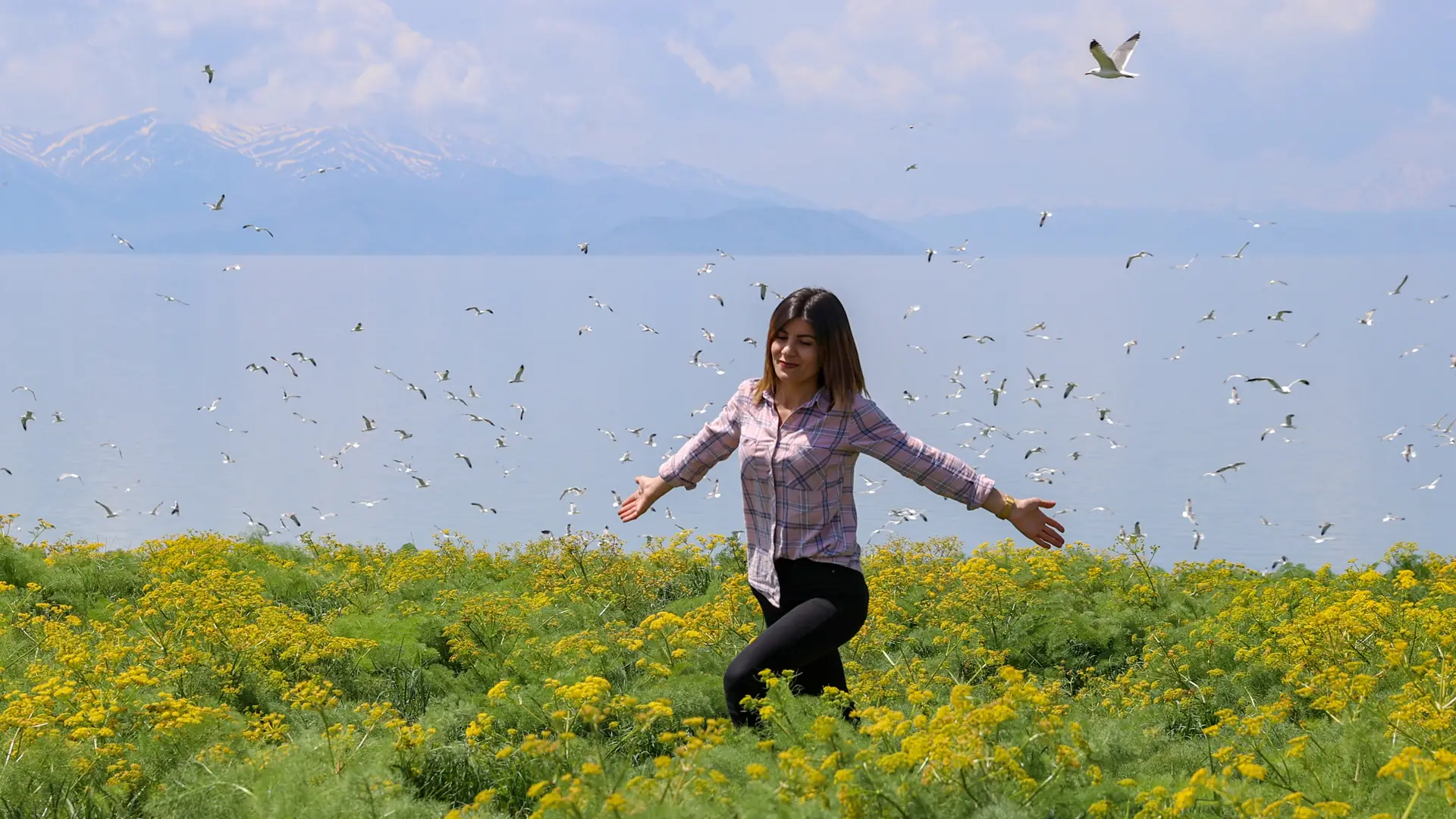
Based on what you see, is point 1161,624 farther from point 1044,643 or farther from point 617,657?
point 617,657

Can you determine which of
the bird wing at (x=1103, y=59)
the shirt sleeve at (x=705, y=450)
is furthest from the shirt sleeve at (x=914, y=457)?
the bird wing at (x=1103, y=59)

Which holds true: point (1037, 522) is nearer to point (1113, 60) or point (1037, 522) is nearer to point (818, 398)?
point (818, 398)

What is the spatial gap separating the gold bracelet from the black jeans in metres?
0.74

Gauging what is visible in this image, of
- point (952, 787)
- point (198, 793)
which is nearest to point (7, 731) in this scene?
point (198, 793)

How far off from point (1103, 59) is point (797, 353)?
11.4 ft

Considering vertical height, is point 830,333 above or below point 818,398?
above

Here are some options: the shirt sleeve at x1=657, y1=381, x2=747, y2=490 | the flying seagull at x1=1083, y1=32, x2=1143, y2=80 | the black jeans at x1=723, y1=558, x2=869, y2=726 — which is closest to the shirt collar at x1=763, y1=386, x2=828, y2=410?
the shirt sleeve at x1=657, y1=381, x2=747, y2=490

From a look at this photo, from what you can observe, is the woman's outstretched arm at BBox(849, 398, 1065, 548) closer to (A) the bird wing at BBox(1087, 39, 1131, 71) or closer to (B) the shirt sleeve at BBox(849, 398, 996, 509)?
(B) the shirt sleeve at BBox(849, 398, 996, 509)

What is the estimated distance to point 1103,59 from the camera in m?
8.06

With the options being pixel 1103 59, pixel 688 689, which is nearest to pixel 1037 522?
pixel 688 689

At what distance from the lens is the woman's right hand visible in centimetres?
667

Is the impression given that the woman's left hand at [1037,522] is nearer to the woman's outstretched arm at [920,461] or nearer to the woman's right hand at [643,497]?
the woman's outstretched arm at [920,461]

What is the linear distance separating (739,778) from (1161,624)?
611 centimetres

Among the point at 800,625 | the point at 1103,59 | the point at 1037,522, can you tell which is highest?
the point at 1103,59
